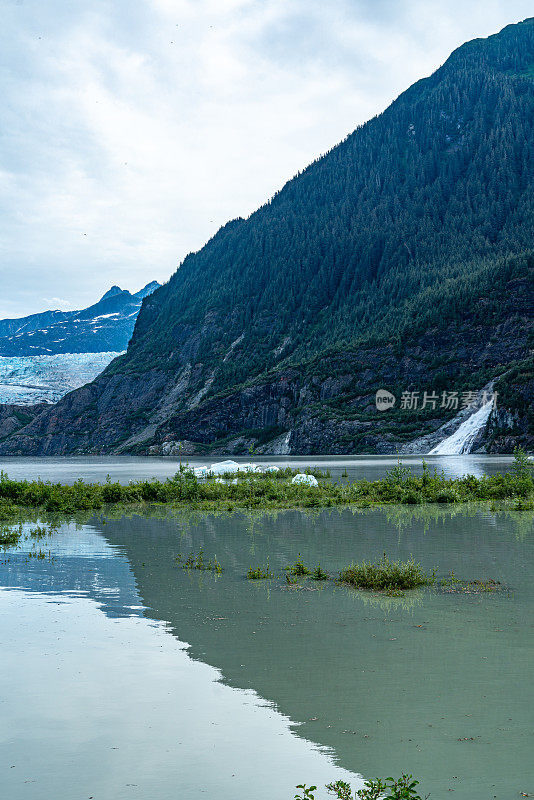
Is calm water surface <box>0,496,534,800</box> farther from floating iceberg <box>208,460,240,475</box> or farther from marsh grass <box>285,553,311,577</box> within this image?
floating iceberg <box>208,460,240,475</box>

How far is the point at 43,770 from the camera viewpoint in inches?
269

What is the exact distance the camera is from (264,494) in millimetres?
38406

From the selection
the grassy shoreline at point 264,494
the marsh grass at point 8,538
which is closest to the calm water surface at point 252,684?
the marsh grass at point 8,538

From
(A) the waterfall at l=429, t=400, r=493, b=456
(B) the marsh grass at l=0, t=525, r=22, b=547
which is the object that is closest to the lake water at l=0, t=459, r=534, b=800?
(B) the marsh grass at l=0, t=525, r=22, b=547

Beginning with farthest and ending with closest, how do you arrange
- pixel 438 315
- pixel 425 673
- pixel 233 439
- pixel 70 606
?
pixel 233 439, pixel 438 315, pixel 70 606, pixel 425 673

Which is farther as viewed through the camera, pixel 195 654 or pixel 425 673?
pixel 195 654

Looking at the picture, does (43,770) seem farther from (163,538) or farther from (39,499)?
(39,499)

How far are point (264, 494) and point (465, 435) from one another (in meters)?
99.4

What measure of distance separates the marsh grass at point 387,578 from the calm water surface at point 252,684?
681 mm

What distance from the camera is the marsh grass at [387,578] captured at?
49.4 feet

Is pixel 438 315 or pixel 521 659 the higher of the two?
pixel 438 315

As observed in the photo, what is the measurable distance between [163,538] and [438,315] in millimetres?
159862

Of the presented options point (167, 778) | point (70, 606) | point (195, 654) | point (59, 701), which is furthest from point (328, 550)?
point (167, 778)

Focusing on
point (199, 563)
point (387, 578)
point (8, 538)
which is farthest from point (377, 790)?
point (8, 538)
